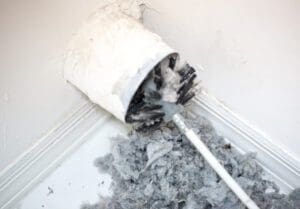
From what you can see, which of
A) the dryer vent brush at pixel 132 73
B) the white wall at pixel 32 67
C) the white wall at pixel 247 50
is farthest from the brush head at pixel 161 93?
the white wall at pixel 32 67

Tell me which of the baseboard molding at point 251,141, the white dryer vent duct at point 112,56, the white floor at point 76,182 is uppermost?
the white dryer vent duct at point 112,56

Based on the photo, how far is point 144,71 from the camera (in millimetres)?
1021

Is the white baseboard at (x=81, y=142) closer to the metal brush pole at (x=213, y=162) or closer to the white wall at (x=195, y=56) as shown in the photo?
the white wall at (x=195, y=56)

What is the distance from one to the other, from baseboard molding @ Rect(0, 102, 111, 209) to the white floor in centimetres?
2

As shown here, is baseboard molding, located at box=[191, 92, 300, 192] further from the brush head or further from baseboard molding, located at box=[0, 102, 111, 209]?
baseboard molding, located at box=[0, 102, 111, 209]

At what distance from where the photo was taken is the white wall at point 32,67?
3.55ft

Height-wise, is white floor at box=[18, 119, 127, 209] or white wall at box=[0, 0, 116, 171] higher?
white wall at box=[0, 0, 116, 171]

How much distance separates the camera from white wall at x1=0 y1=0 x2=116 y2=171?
3.55 ft

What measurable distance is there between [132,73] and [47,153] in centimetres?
34

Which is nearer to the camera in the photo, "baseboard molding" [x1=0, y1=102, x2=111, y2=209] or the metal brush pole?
the metal brush pole

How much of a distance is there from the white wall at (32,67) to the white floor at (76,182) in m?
0.10

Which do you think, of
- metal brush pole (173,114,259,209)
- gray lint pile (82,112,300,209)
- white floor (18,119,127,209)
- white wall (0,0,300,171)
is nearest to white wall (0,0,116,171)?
white wall (0,0,300,171)

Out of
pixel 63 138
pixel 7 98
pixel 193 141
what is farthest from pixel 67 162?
pixel 193 141

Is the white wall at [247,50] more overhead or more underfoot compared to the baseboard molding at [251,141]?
more overhead
